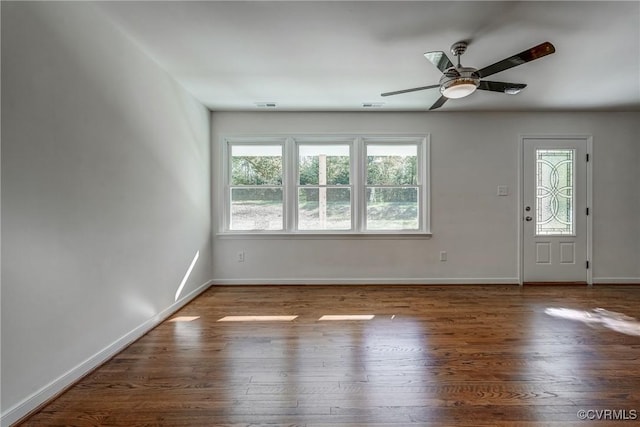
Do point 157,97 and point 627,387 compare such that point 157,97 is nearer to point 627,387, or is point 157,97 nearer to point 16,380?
point 16,380

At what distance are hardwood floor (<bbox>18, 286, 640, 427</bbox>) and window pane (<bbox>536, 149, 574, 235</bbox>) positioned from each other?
1.31m

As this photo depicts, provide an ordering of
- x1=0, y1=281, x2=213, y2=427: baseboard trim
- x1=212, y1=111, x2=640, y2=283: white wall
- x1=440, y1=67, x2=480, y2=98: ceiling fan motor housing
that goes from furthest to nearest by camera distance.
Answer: x1=212, y1=111, x2=640, y2=283: white wall < x1=440, y1=67, x2=480, y2=98: ceiling fan motor housing < x1=0, y1=281, x2=213, y2=427: baseboard trim

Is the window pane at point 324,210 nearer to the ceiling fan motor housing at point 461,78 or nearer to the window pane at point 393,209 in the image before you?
the window pane at point 393,209

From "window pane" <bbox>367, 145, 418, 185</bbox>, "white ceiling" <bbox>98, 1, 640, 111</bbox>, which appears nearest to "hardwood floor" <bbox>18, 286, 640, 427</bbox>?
"window pane" <bbox>367, 145, 418, 185</bbox>

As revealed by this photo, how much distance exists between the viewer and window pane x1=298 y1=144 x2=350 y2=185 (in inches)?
165

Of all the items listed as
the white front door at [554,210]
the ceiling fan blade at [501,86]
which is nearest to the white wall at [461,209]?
the white front door at [554,210]

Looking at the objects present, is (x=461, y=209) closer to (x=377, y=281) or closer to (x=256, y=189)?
(x=377, y=281)

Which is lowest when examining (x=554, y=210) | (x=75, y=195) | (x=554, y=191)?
(x=554, y=210)

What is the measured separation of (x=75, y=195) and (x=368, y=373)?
7.37 feet

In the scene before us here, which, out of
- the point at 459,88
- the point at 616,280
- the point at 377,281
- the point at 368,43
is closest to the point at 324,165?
the point at 377,281

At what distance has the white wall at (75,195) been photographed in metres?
1.50

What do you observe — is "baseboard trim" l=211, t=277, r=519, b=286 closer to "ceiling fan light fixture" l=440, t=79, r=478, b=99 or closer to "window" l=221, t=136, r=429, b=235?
"window" l=221, t=136, r=429, b=235

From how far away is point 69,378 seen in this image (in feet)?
5.93

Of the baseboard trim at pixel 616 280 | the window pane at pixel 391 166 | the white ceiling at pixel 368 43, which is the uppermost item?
the white ceiling at pixel 368 43
